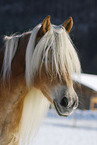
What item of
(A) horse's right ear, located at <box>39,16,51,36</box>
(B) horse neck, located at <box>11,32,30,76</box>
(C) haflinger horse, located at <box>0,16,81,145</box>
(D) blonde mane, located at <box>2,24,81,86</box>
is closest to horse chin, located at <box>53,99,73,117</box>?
(C) haflinger horse, located at <box>0,16,81,145</box>

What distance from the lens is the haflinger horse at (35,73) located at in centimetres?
149

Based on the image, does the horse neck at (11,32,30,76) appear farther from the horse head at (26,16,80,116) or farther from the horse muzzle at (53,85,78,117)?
the horse muzzle at (53,85,78,117)

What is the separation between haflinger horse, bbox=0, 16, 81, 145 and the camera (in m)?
1.49

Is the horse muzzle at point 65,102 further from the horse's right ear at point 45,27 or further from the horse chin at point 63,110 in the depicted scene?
the horse's right ear at point 45,27

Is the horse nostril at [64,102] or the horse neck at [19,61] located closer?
the horse nostril at [64,102]

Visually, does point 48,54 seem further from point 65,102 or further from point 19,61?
point 65,102

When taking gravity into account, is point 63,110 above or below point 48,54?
below

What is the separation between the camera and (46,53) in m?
1.52

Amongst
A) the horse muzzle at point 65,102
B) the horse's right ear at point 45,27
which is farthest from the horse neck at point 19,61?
the horse muzzle at point 65,102

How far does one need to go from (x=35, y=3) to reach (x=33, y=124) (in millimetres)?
86692

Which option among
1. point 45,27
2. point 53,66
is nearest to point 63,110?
point 53,66

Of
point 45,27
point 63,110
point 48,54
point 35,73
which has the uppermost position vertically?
point 45,27

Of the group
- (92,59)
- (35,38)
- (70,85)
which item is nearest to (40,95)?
(70,85)

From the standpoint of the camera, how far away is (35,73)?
60.7 inches
